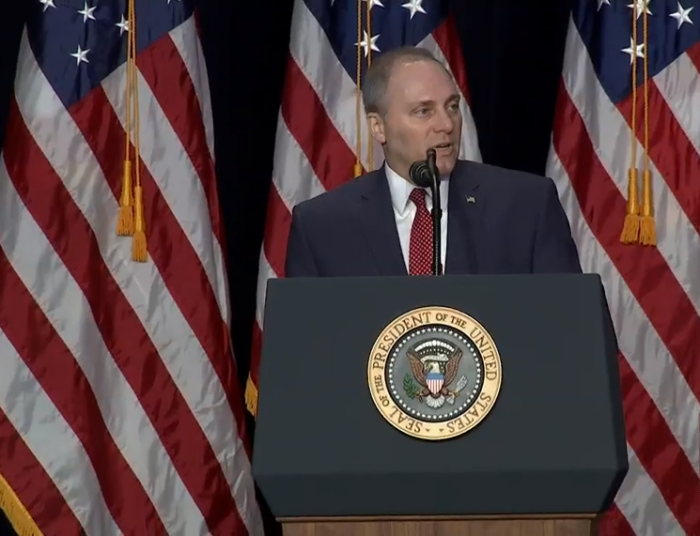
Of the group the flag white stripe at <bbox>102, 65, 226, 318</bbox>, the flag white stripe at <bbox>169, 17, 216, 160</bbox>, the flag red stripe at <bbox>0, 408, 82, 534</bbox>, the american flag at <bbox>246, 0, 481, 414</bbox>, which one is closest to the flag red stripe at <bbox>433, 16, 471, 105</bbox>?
the american flag at <bbox>246, 0, 481, 414</bbox>

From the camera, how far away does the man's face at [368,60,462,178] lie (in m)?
2.80

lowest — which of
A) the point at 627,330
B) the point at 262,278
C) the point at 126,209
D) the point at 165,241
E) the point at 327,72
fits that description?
the point at 627,330

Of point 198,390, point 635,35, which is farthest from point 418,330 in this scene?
point 635,35

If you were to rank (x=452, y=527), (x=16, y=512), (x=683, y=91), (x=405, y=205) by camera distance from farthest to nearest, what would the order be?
1. (x=683, y=91)
2. (x=16, y=512)
3. (x=405, y=205)
4. (x=452, y=527)

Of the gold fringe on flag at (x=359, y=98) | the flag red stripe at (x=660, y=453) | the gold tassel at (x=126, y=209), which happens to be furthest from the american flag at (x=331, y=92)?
the flag red stripe at (x=660, y=453)

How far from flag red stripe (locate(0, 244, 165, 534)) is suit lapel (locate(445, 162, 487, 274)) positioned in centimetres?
143

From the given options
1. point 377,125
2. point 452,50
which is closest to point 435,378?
point 377,125

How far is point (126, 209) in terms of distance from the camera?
370cm

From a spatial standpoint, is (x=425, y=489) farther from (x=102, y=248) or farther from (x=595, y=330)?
(x=102, y=248)

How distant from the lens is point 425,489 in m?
1.96

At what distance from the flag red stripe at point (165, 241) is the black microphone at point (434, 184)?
163 centimetres

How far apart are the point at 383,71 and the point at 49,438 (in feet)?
5.00

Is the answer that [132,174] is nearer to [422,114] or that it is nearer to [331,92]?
[331,92]

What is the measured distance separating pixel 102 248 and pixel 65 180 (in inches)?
8.7
